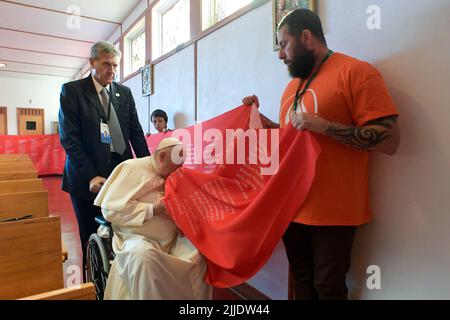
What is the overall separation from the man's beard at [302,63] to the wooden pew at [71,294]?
3.56ft

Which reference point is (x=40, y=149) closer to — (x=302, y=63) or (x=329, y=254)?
(x=302, y=63)

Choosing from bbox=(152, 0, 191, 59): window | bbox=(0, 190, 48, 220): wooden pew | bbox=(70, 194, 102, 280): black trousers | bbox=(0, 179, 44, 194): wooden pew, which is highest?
bbox=(152, 0, 191, 59): window

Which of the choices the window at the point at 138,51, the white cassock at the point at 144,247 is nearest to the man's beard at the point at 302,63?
the white cassock at the point at 144,247

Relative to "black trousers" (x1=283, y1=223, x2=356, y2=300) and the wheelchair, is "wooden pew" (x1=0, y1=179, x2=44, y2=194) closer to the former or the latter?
the wheelchair

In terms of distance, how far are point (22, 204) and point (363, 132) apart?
1.33 metres

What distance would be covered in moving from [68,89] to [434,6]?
5.73ft

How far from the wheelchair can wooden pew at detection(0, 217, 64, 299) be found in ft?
1.69

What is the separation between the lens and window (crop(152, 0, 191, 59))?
3.48 metres

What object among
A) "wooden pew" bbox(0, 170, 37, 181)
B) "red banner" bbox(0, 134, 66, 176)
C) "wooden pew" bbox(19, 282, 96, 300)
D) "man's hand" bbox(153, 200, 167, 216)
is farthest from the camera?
"red banner" bbox(0, 134, 66, 176)

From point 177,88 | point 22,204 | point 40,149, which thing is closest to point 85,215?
point 22,204

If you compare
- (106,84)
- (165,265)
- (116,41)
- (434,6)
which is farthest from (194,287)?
(116,41)

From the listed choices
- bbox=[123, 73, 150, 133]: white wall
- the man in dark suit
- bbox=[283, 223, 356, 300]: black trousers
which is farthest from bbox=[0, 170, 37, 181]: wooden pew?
bbox=[123, 73, 150, 133]: white wall

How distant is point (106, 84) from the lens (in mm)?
1823

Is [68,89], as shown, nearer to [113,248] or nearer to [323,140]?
[113,248]
